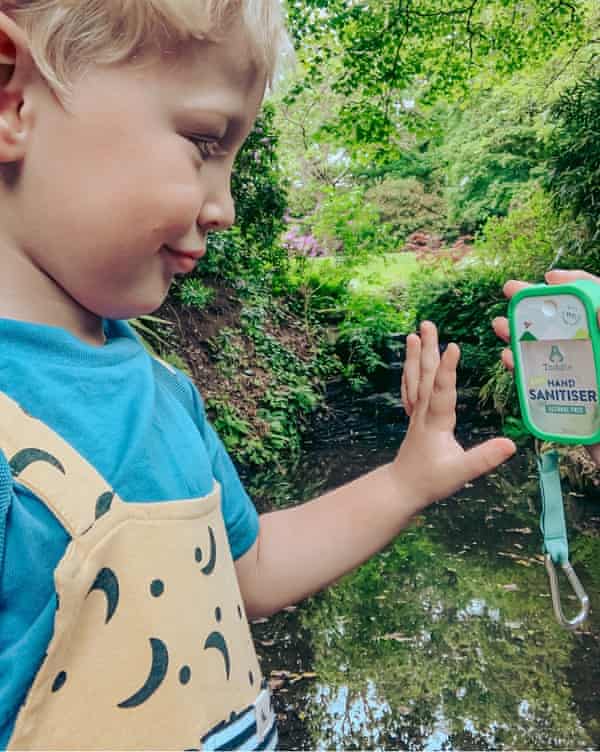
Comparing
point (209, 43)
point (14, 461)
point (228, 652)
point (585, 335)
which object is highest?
point (209, 43)

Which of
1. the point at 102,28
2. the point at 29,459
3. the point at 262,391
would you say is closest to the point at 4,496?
the point at 29,459

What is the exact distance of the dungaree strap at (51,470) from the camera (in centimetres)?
66

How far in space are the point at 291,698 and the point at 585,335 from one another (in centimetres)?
226

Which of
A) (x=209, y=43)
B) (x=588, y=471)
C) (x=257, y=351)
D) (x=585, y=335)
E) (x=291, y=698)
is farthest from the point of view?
(x=257, y=351)

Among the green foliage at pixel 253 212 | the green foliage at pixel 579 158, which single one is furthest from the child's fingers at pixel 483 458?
the green foliage at pixel 253 212

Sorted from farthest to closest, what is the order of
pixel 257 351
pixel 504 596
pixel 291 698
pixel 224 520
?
pixel 257 351
pixel 504 596
pixel 291 698
pixel 224 520

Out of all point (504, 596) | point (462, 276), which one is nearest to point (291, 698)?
point (504, 596)

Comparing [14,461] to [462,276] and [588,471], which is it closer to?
[588,471]

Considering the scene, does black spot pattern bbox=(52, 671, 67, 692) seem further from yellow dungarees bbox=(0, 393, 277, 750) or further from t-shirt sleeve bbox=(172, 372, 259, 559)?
t-shirt sleeve bbox=(172, 372, 259, 559)

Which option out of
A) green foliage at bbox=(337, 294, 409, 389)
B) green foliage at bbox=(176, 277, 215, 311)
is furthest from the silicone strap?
green foliage at bbox=(337, 294, 409, 389)

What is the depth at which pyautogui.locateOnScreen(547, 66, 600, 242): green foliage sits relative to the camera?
641 cm

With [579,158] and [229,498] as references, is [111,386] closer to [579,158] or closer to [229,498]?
[229,498]

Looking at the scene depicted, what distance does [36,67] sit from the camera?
725 millimetres

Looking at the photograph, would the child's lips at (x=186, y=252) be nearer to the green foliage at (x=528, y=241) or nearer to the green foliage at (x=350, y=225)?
the green foliage at (x=528, y=241)
